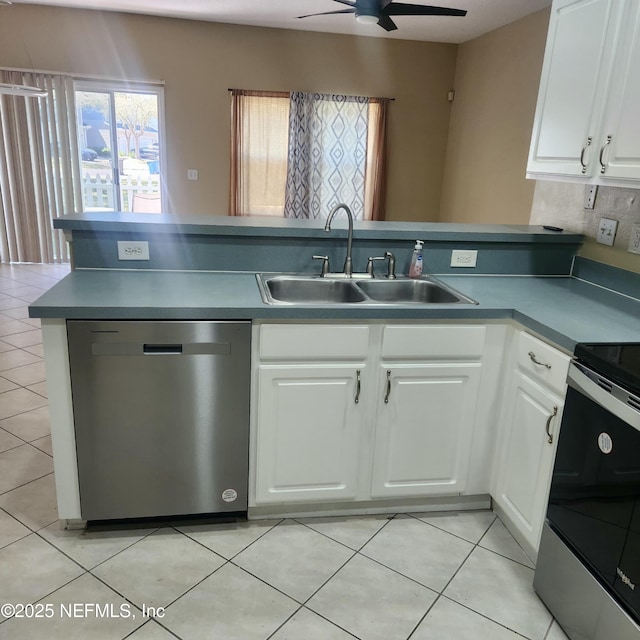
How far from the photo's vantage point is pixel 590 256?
2.58 m

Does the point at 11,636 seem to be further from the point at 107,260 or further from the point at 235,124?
the point at 235,124

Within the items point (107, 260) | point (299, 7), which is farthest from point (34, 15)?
point (107, 260)

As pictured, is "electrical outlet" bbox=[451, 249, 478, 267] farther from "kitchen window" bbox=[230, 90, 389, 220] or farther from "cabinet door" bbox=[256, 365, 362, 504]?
"kitchen window" bbox=[230, 90, 389, 220]

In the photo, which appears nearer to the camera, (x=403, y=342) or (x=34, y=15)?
(x=403, y=342)

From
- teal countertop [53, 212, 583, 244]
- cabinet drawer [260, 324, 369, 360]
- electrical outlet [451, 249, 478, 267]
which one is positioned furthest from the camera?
electrical outlet [451, 249, 478, 267]

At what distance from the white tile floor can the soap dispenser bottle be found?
1.03 metres

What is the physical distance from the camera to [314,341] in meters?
1.98

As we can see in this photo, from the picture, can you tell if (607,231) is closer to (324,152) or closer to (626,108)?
(626,108)

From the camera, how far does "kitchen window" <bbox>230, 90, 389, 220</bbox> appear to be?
621 cm

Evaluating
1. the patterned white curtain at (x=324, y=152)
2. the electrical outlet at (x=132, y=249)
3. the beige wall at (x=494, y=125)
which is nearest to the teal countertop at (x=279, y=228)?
the electrical outlet at (x=132, y=249)

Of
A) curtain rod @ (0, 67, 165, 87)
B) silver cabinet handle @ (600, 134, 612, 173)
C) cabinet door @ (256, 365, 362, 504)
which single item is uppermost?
curtain rod @ (0, 67, 165, 87)

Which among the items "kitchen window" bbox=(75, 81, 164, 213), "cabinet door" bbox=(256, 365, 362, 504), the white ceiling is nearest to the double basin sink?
"cabinet door" bbox=(256, 365, 362, 504)

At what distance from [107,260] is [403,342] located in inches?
49.2

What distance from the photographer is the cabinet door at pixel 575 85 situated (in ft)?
6.49
